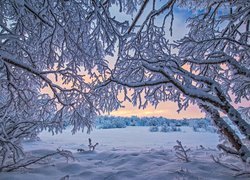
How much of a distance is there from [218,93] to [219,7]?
2.74 metres

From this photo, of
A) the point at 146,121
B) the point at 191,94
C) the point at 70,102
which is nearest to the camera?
the point at 191,94

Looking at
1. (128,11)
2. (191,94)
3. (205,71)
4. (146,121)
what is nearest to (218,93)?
(191,94)

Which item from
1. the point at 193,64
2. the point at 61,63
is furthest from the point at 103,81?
the point at 193,64

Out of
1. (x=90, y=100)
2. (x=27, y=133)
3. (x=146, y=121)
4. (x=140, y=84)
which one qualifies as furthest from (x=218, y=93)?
(x=146, y=121)

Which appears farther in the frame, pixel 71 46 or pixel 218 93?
pixel 71 46

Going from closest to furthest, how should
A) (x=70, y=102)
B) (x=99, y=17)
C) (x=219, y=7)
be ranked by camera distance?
(x=99, y=17), (x=70, y=102), (x=219, y=7)

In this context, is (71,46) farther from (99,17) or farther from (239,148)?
(239,148)

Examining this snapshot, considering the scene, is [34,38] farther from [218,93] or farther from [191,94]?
[218,93]

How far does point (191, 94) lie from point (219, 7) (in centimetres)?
292

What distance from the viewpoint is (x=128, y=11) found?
402 cm

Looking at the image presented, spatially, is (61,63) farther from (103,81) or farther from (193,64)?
(193,64)

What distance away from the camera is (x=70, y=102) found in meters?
3.58

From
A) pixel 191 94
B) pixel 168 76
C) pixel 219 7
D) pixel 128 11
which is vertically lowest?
pixel 191 94

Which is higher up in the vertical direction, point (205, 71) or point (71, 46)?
point (71, 46)
